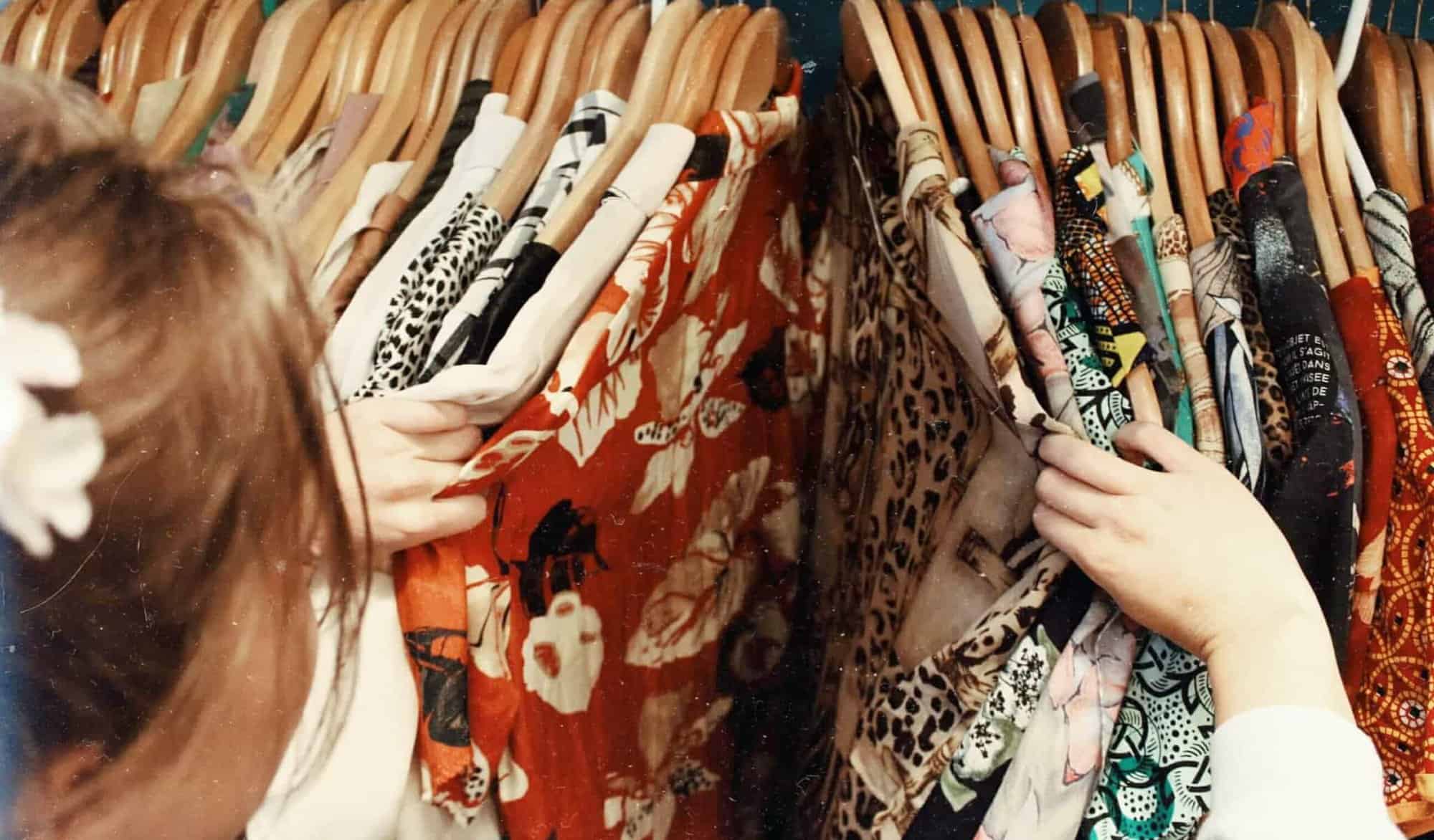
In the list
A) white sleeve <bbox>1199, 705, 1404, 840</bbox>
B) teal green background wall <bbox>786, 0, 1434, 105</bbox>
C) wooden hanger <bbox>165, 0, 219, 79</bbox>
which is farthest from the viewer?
teal green background wall <bbox>786, 0, 1434, 105</bbox>

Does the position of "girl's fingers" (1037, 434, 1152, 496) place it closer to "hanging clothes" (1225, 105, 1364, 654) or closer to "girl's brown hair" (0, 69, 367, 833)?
"hanging clothes" (1225, 105, 1364, 654)

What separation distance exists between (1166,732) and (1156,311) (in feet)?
0.64

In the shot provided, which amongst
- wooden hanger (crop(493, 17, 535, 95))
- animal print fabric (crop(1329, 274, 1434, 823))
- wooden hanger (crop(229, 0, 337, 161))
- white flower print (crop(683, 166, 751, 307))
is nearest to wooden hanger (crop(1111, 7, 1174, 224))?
animal print fabric (crop(1329, 274, 1434, 823))

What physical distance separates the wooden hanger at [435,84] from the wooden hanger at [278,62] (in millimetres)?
57

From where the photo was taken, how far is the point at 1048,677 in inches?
16.5

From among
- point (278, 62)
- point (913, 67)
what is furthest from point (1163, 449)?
point (278, 62)

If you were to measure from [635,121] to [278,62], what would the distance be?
179 mm

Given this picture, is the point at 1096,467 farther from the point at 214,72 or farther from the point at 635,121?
the point at 214,72

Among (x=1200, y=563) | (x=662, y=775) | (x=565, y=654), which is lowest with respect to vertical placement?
(x=662, y=775)

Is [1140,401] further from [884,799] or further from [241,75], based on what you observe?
[241,75]

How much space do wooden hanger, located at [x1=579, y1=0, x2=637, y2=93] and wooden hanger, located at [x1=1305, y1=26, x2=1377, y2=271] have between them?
365mm

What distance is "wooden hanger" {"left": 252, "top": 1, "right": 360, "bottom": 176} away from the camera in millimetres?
439

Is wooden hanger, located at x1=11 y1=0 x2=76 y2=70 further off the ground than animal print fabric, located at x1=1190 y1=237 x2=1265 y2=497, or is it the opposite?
wooden hanger, located at x1=11 y1=0 x2=76 y2=70

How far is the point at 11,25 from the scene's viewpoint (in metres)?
0.42
